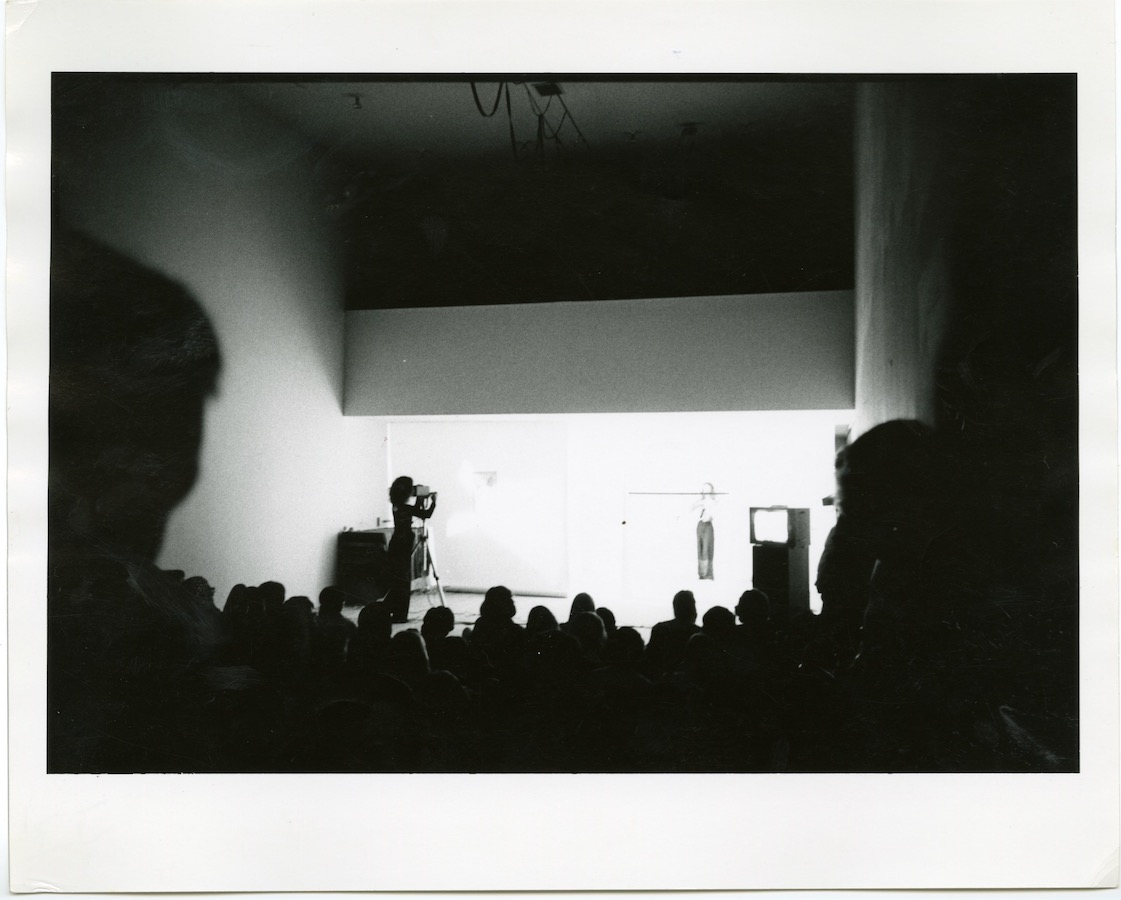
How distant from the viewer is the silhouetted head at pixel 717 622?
1986 mm

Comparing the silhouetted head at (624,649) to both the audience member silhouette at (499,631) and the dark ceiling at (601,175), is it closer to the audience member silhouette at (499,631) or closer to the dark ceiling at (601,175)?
the audience member silhouette at (499,631)

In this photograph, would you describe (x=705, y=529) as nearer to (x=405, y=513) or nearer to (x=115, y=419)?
(x=405, y=513)

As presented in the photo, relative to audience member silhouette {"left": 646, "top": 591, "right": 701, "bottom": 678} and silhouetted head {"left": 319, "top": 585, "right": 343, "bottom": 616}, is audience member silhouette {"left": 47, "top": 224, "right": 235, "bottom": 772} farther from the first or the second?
audience member silhouette {"left": 646, "top": 591, "right": 701, "bottom": 678}

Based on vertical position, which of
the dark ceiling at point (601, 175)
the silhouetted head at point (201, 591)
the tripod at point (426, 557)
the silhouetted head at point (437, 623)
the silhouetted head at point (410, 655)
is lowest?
the silhouetted head at point (410, 655)

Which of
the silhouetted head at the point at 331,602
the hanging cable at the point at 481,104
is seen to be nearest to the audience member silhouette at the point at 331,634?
the silhouetted head at the point at 331,602

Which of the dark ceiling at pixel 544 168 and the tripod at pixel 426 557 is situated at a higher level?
the dark ceiling at pixel 544 168

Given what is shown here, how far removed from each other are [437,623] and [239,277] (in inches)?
28.3

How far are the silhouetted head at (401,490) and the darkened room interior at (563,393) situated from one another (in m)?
0.02

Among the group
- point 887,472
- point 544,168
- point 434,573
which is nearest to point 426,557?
point 434,573

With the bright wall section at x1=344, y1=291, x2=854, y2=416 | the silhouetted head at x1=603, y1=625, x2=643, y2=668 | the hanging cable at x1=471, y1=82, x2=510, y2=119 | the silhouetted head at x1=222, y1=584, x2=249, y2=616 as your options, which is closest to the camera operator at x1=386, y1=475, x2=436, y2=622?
the bright wall section at x1=344, y1=291, x2=854, y2=416

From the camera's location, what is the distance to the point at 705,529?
1.98 metres

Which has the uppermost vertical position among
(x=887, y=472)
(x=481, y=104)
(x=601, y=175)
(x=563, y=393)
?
(x=481, y=104)
